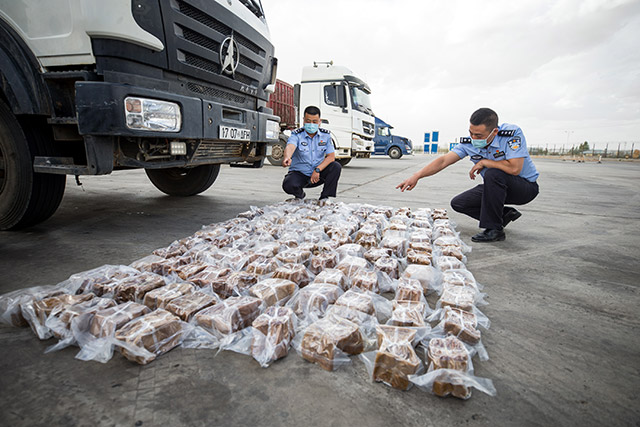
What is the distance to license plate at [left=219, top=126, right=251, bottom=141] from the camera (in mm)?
3249

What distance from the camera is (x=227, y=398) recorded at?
1095 mm

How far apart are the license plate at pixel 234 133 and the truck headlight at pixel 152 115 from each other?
57 cm

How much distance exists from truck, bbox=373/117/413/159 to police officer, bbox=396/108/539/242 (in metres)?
18.7

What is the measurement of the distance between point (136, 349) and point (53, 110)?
2.15 metres

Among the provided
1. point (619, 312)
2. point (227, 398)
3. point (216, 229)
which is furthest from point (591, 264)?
point (216, 229)

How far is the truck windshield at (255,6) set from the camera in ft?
12.5

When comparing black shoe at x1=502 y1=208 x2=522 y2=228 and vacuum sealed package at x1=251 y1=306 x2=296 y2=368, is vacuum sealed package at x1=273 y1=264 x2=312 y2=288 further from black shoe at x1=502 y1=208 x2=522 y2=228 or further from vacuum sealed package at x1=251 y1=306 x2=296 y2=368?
black shoe at x1=502 y1=208 x2=522 y2=228

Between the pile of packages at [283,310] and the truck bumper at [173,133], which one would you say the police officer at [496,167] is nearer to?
the pile of packages at [283,310]

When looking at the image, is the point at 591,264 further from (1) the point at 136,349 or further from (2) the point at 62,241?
(2) the point at 62,241

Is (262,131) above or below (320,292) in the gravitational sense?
above

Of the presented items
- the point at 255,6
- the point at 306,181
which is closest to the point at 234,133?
the point at 306,181

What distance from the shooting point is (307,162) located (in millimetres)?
4625

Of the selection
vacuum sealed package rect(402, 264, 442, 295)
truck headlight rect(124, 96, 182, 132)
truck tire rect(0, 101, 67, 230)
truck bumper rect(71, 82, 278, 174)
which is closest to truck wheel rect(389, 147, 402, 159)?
truck bumper rect(71, 82, 278, 174)

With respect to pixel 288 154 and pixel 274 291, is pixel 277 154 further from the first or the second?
pixel 274 291
